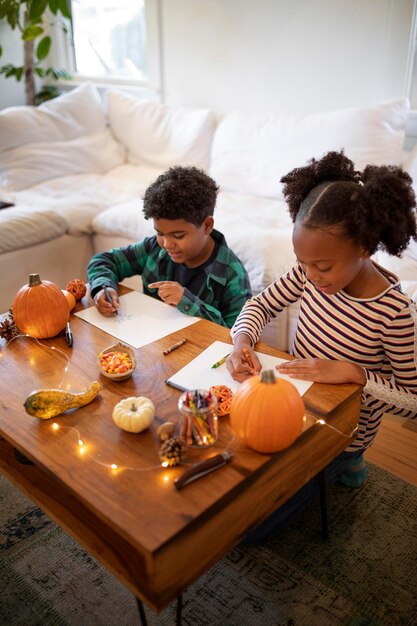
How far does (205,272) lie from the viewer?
5.50ft

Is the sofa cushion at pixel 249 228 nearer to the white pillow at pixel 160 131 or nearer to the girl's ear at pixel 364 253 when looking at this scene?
the white pillow at pixel 160 131

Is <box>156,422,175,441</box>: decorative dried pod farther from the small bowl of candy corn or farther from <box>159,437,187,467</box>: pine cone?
the small bowl of candy corn

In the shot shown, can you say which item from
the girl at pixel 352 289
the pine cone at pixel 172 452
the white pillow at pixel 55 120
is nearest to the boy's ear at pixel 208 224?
the girl at pixel 352 289

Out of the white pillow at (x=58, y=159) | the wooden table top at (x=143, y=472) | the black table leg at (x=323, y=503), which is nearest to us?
the wooden table top at (x=143, y=472)

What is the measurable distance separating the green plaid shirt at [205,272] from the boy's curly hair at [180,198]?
0.16 metres

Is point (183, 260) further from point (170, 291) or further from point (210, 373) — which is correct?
point (210, 373)

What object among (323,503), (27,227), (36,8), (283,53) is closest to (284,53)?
(283,53)

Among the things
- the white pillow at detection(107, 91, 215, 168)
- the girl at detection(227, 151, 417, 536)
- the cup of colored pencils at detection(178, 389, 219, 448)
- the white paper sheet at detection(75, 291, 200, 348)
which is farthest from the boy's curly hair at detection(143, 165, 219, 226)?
the white pillow at detection(107, 91, 215, 168)

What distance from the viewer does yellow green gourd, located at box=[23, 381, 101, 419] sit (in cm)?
107

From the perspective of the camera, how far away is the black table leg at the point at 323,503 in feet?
4.37

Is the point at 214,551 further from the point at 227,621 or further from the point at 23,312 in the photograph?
the point at 23,312

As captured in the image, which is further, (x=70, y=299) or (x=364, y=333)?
(x=70, y=299)

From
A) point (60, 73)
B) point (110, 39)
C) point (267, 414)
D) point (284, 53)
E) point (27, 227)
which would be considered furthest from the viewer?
point (60, 73)

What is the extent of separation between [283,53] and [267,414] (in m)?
2.64
